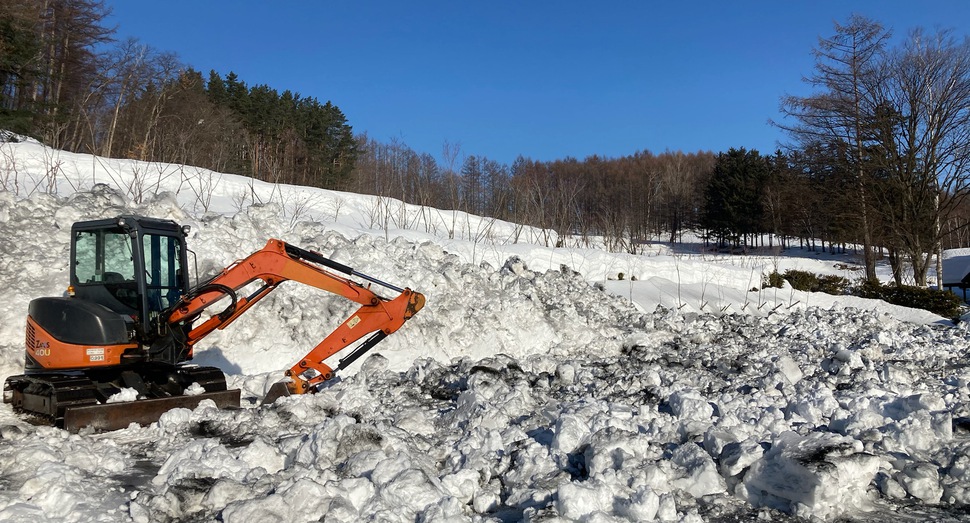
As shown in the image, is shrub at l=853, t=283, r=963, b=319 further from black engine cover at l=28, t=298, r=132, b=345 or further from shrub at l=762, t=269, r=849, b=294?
black engine cover at l=28, t=298, r=132, b=345

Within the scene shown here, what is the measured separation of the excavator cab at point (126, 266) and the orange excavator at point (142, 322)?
11 millimetres

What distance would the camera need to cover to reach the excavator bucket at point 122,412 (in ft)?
20.5

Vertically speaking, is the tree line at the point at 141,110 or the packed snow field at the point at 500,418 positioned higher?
the tree line at the point at 141,110

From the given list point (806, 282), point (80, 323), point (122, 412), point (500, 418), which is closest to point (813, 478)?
point (500, 418)

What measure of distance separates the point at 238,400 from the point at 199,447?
2.63 m

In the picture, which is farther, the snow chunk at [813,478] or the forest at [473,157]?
the forest at [473,157]

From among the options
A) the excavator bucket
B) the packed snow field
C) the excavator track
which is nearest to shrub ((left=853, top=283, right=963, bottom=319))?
the packed snow field

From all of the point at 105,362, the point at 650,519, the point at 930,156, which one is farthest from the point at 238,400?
the point at 930,156

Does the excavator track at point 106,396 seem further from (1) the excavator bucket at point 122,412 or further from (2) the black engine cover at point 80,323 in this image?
(2) the black engine cover at point 80,323

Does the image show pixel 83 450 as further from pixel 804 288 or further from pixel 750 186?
pixel 750 186

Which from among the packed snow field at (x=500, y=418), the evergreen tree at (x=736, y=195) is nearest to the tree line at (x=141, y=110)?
the packed snow field at (x=500, y=418)

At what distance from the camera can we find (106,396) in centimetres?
688

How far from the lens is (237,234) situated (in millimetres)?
11453

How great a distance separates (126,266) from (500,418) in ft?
14.4
